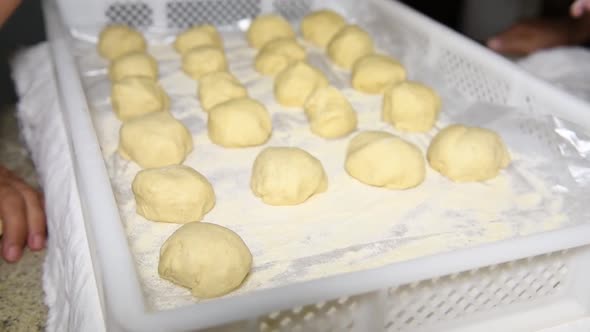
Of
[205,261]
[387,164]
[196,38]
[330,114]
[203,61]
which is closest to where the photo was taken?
[205,261]

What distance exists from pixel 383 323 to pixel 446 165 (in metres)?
0.48

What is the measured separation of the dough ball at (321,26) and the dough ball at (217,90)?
0.40m

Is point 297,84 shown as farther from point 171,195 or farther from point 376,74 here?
point 171,195

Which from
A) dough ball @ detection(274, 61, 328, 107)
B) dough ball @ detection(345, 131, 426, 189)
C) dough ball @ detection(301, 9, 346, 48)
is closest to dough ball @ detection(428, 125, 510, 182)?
dough ball @ detection(345, 131, 426, 189)

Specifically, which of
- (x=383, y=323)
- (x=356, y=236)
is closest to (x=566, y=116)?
(x=356, y=236)

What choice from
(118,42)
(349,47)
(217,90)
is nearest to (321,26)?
(349,47)

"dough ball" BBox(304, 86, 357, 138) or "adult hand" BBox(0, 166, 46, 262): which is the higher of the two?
"dough ball" BBox(304, 86, 357, 138)

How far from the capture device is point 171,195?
1.06m

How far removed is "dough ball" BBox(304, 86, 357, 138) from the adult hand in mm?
640

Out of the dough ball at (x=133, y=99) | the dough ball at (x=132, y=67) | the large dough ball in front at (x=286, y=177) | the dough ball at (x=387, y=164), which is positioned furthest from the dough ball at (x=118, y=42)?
the dough ball at (x=387, y=164)

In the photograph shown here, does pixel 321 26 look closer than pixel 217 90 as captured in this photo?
No

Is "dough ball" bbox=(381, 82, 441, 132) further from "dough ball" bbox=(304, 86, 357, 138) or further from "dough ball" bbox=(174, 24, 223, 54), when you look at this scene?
"dough ball" bbox=(174, 24, 223, 54)

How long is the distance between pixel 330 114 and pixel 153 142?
39 centimetres

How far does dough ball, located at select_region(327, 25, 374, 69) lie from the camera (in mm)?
1627
